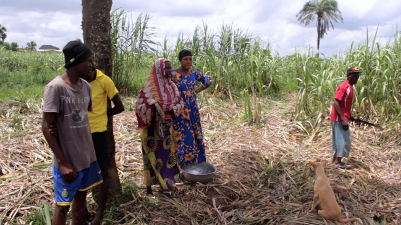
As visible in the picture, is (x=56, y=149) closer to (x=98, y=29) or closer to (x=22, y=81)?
(x=98, y=29)

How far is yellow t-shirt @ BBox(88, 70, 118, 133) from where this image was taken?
2.13 metres

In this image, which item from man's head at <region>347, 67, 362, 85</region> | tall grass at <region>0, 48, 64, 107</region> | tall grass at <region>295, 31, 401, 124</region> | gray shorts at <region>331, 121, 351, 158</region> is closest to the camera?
man's head at <region>347, 67, 362, 85</region>

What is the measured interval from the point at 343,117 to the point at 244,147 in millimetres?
1415

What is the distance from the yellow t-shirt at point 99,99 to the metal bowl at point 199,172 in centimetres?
115

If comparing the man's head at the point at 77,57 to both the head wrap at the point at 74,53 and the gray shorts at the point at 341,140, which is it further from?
the gray shorts at the point at 341,140

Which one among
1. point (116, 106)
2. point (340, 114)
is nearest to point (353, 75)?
point (340, 114)

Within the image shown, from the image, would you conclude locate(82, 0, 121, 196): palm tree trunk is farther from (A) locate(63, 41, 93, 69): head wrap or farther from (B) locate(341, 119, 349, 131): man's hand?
(B) locate(341, 119, 349, 131): man's hand

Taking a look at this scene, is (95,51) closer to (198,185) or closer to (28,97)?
(198,185)

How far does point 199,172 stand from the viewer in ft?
10.7

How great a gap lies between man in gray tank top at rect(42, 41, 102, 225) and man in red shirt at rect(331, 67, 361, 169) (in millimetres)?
2932

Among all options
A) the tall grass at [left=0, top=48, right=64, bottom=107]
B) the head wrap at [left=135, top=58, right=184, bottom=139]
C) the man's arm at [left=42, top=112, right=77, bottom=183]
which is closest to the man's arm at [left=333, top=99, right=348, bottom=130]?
the head wrap at [left=135, top=58, right=184, bottom=139]

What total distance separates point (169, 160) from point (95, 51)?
1231 millimetres

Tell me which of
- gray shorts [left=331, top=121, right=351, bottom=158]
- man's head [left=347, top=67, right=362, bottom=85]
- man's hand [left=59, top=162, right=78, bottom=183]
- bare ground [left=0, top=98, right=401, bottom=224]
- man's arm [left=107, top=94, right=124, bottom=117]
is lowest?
bare ground [left=0, top=98, right=401, bottom=224]

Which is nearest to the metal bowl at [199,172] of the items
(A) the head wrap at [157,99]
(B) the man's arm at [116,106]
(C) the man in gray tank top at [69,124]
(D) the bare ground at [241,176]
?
(D) the bare ground at [241,176]
